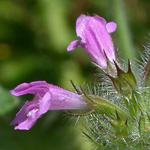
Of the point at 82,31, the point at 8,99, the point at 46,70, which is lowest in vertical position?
the point at 46,70

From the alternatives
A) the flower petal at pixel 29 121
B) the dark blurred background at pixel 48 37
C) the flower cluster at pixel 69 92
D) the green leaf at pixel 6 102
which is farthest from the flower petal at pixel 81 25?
the dark blurred background at pixel 48 37

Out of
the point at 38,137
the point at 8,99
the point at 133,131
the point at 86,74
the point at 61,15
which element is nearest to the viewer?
the point at 133,131

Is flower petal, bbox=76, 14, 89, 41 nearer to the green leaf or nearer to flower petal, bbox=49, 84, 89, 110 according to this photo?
flower petal, bbox=49, 84, 89, 110

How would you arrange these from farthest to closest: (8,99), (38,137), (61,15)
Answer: (61,15), (38,137), (8,99)

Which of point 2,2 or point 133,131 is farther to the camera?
point 2,2

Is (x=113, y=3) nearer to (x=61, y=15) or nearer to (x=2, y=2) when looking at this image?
(x=61, y=15)

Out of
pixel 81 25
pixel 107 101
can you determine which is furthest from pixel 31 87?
Result: pixel 81 25

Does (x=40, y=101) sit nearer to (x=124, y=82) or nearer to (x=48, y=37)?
(x=124, y=82)

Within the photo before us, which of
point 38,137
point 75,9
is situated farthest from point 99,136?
point 75,9

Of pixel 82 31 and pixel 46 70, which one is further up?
pixel 82 31
